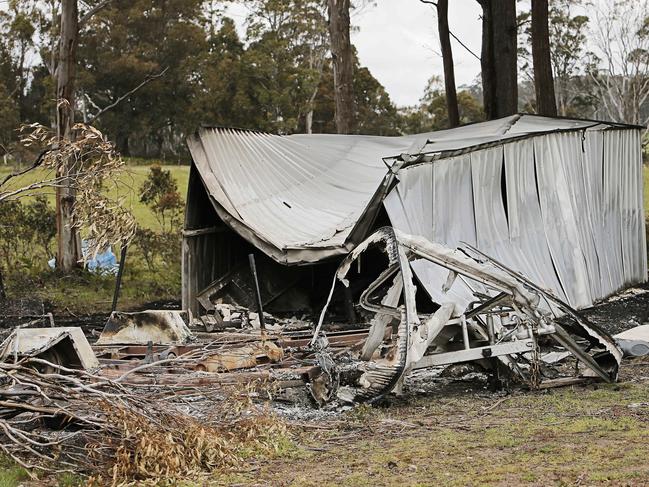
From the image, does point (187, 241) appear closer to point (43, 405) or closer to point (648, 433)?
point (43, 405)

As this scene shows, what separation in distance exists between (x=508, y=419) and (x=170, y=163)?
40.4 meters

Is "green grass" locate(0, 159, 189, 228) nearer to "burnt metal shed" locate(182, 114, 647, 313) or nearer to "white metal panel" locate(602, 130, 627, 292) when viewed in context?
"burnt metal shed" locate(182, 114, 647, 313)

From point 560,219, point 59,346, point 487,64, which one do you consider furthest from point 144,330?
point 487,64

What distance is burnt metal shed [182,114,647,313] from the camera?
551 inches

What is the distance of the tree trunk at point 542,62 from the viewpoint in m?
22.2

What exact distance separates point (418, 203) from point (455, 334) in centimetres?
445

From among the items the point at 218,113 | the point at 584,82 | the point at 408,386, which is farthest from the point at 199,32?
the point at 408,386

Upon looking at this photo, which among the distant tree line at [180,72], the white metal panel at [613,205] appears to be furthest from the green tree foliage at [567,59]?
the white metal panel at [613,205]

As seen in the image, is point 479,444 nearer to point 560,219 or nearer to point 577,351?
point 577,351

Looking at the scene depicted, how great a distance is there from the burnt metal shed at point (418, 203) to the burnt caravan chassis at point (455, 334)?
285cm

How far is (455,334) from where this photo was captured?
9.66m

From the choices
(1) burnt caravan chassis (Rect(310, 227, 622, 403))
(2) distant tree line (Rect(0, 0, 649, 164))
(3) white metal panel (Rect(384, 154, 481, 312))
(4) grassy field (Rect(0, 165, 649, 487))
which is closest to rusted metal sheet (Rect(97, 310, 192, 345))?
(1) burnt caravan chassis (Rect(310, 227, 622, 403))

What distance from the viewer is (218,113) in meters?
44.8

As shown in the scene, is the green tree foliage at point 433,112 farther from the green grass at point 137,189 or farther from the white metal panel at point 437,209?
the white metal panel at point 437,209
